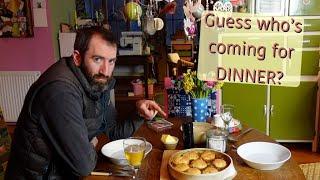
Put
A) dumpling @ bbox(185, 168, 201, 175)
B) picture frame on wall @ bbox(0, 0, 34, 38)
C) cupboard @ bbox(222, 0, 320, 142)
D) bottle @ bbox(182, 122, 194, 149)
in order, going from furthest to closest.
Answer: picture frame on wall @ bbox(0, 0, 34, 38) < cupboard @ bbox(222, 0, 320, 142) < bottle @ bbox(182, 122, 194, 149) < dumpling @ bbox(185, 168, 201, 175)

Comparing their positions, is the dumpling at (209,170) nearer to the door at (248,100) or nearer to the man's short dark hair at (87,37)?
the man's short dark hair at (87,37)

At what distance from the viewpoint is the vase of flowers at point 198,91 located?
6.64 feet

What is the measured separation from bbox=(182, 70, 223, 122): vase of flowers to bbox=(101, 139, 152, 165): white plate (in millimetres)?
388

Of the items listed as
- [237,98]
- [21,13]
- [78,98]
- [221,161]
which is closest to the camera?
[221,161]

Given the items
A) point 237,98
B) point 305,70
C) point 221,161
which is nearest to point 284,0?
point 305,70

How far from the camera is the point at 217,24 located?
85.1 inches

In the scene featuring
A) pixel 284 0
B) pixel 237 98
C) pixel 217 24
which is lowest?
pixel 237 98

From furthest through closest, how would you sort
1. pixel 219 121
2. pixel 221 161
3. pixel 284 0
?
pixel 284 0 → pixel 219 121 → pixel 221 161

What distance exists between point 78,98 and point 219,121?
2.40ft

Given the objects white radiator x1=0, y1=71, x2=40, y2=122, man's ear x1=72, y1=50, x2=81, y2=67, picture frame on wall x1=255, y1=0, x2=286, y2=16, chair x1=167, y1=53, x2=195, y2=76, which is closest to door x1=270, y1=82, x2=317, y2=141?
picture frame on wall x1=255, y1=0, x2=286, y2=16

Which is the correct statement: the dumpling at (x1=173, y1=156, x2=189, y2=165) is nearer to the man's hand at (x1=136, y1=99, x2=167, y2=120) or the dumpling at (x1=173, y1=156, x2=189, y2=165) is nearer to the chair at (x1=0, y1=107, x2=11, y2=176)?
the man's hand at (x1=136, y1=99, x2=167, y2=120)

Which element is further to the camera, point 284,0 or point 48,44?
point 48,44

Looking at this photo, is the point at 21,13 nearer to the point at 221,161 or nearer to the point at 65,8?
the point at 65,8

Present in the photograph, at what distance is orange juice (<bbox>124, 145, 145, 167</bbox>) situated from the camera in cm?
152
